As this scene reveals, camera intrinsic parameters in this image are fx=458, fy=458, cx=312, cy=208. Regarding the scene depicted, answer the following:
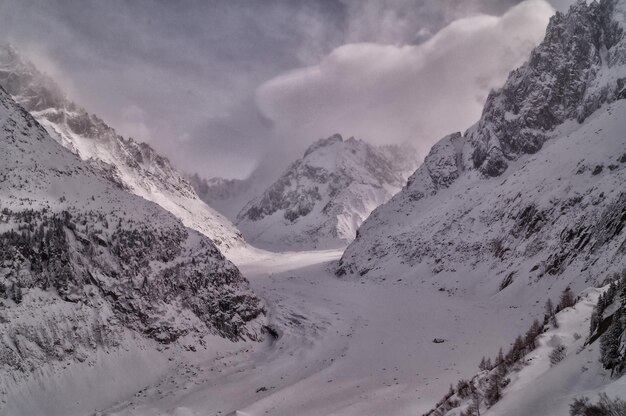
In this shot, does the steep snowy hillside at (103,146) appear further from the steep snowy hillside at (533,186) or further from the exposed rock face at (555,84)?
the exposed rock face at (555,84)

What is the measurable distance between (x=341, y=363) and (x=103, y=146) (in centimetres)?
14482

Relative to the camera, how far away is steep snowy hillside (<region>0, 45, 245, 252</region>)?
146875mm

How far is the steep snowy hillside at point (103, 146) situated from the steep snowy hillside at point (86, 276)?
9508cm

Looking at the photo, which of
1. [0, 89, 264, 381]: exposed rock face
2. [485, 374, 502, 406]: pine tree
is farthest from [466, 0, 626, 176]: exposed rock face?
[485, 374, 502, 406]: pine tree

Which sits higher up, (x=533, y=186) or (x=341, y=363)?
(x=533, y=186)

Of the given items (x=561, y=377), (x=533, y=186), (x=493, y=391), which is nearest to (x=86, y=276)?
(x=493, y=391)

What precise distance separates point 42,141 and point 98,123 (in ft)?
420

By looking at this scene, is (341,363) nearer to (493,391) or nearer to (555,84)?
(493,391)

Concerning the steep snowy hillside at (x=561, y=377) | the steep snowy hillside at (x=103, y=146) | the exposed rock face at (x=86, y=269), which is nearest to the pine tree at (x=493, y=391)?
the steep snowy hillside at (x=561, y=377)

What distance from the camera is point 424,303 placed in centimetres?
6125

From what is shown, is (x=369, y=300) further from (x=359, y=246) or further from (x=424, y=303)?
(x=359, y=246)

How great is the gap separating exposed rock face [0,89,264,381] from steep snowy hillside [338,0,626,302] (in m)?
33.8

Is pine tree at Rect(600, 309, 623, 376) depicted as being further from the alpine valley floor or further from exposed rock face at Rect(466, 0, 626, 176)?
exposed rock face at Rect(466, 0, 626, 176)

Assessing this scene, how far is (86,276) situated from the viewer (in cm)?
3825
